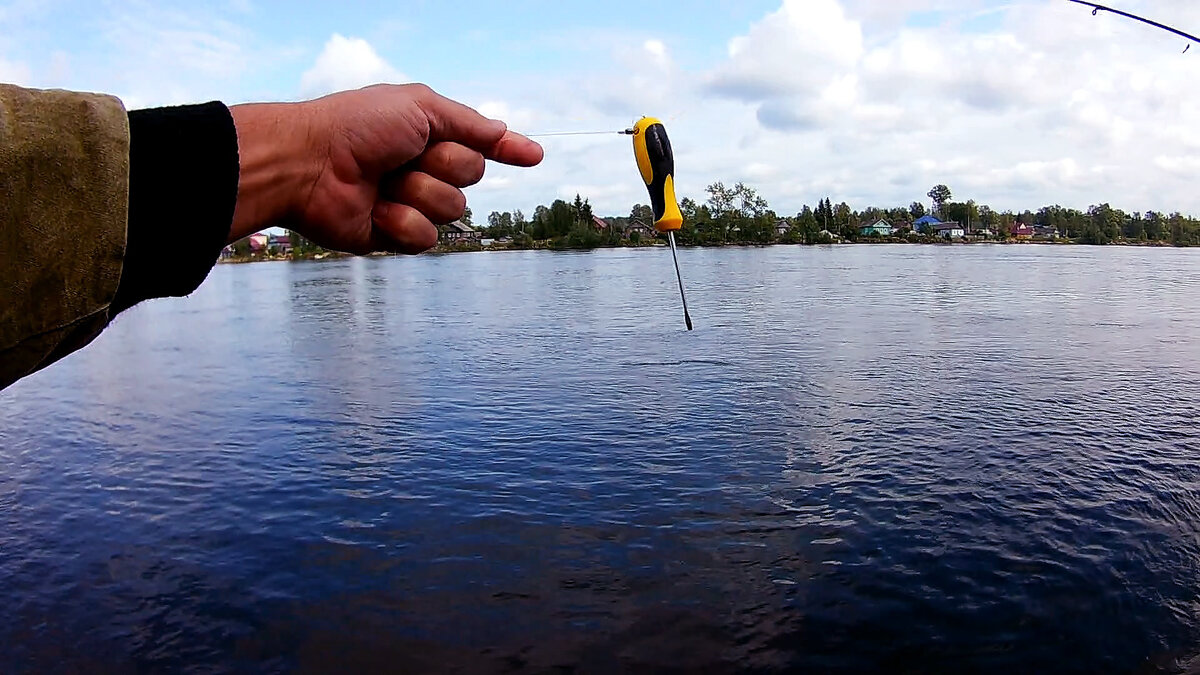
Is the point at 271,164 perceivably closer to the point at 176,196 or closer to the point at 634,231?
the point at 176,196

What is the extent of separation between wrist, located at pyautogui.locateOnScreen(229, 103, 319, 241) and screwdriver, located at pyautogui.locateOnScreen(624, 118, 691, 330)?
9.85 ft

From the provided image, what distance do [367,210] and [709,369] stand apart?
17443mm

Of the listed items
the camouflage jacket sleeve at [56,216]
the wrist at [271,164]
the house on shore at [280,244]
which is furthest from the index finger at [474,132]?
the house on shore at [280,244]

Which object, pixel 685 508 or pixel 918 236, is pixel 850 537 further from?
pixel 918 236

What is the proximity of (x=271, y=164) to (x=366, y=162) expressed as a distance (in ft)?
1.59

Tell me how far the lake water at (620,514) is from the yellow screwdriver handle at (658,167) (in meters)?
4.26

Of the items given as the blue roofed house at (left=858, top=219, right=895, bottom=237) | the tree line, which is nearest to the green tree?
the tree line

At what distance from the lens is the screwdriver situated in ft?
17.2

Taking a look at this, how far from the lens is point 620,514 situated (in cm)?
1073

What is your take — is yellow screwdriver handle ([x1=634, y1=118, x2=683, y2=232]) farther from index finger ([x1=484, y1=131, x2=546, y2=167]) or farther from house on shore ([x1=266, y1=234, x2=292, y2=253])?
house on shore ([x1=266, y1=234, x2=292, y2=253])

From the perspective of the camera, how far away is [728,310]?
33.9 m

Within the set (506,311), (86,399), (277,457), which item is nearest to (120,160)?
(277,457)

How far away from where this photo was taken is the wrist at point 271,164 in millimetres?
2156

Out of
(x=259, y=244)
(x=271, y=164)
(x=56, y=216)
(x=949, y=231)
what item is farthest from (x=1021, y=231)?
(x=56, y=216)
